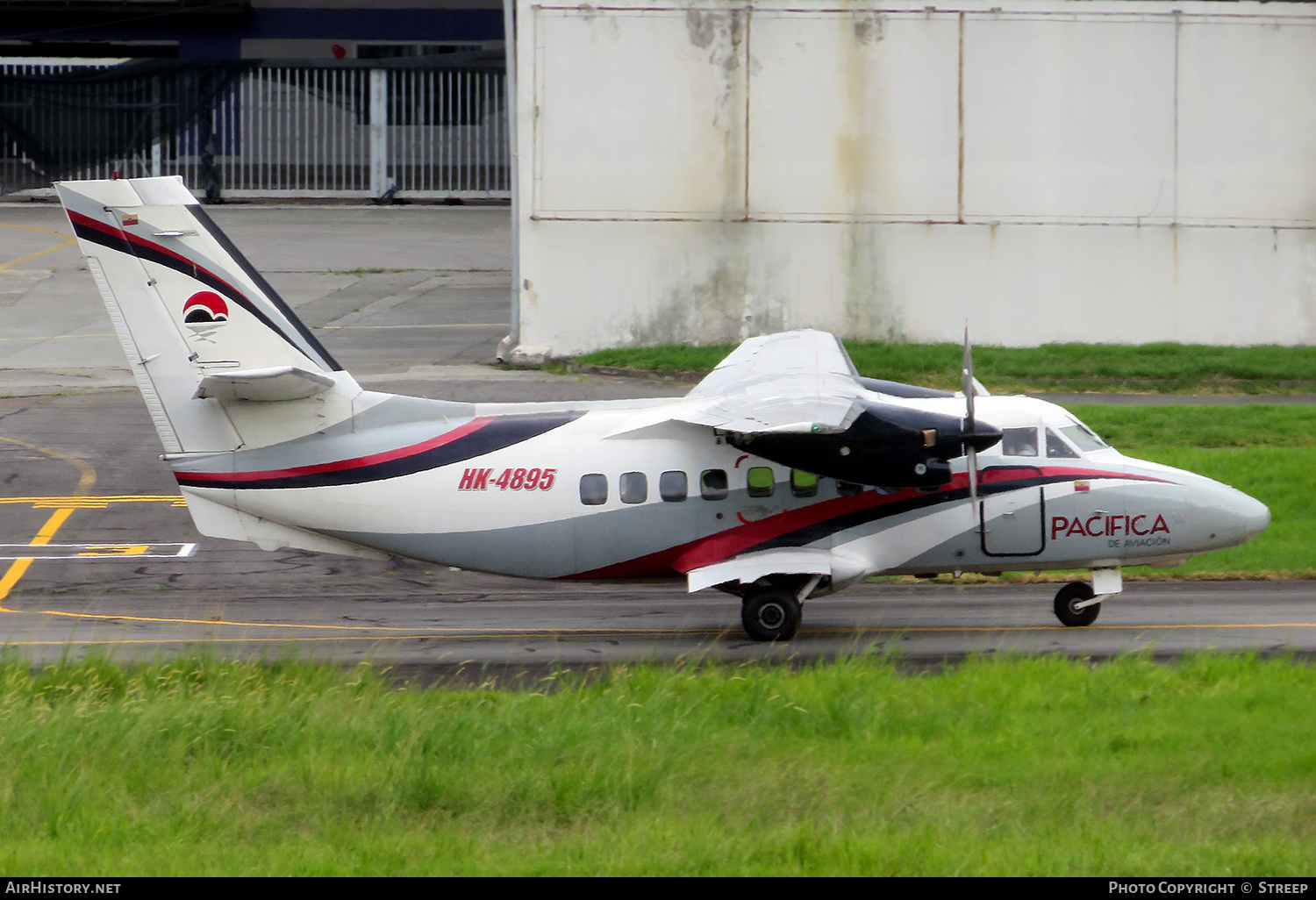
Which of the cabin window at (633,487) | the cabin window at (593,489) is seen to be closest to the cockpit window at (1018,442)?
the cabin window at (633,487)

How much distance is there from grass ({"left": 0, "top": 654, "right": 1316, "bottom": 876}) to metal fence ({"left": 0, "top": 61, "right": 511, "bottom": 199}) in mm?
44723

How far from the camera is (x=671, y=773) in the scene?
11.3 metres

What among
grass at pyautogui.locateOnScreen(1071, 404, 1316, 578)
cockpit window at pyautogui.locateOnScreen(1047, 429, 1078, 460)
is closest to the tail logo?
cockpit window at pyautogui.locateOnScreen(1047, 429, 1078, 460)

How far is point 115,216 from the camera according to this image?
17.9 metres

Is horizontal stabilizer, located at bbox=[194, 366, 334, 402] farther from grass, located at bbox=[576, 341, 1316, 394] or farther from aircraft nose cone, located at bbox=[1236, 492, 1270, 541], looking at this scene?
grass, located at bbox=[576, 341, 1316, 394]

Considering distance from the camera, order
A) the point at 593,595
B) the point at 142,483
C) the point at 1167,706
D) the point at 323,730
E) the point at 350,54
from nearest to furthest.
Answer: the point at 323,730, the point at 1167,706, the point at 593,595, the point at 142,483, the point at 350,54

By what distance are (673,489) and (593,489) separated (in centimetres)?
102

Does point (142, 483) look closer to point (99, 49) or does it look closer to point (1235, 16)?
point (1235, 16)

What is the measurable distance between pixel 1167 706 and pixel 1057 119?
2555 centimetres

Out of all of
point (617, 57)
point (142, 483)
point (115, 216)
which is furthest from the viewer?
point (617, 57)

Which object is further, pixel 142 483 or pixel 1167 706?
pixel 142 483

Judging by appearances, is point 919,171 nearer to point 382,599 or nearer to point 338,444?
point 382,599

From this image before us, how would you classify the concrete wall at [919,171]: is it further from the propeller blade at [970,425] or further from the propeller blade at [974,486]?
the propeller blade at [970,425]

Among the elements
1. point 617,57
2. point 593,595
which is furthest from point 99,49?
point 593,595
